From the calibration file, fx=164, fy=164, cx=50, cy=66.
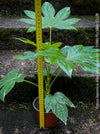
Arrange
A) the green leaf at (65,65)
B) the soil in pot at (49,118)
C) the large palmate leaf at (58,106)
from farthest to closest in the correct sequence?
1. the soil in pot at (49,118)
2. the large palmate leaf at (58,106)
3. the green leaf at (65,65)

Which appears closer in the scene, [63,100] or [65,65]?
[65,65]

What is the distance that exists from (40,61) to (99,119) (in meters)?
0.68

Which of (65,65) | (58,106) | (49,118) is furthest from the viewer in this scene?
(49,118)

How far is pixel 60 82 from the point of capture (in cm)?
127

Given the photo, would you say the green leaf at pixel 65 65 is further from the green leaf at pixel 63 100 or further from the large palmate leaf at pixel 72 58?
the green leaf at pixel 63 100

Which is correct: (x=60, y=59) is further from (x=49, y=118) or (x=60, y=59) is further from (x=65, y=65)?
(x=49, y=118)

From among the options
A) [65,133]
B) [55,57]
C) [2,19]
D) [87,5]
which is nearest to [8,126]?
[65,133]

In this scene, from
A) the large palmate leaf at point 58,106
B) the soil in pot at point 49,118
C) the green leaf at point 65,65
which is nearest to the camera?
the green leaf at point 65,65

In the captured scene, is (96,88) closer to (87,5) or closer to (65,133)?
(65,133)

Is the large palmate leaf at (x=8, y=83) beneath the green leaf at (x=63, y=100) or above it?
above

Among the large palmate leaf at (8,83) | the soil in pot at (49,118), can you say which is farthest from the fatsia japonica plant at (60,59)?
the soil in pot at (49,118)

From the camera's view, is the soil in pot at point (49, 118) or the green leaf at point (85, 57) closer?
the green leaf at point (85, 57)

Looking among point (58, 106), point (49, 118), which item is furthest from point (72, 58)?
point (49, 118)

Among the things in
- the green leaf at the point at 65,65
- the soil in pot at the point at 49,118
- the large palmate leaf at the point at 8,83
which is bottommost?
the soil in pot at the point at 49,118
